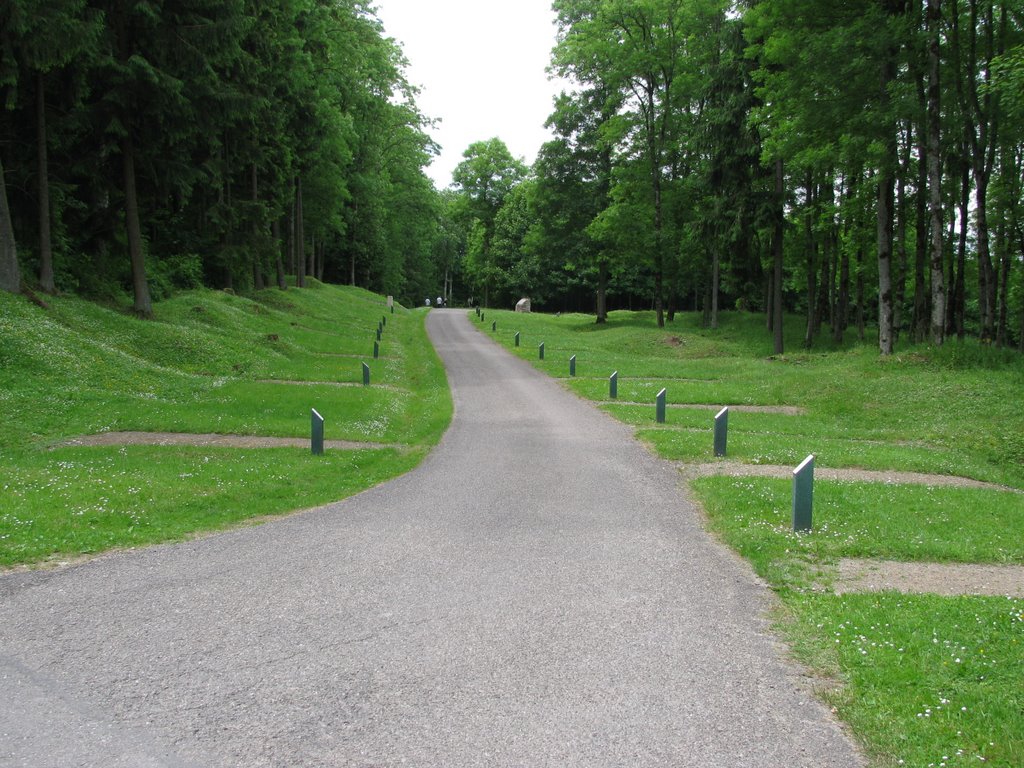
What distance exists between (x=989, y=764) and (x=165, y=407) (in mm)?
15170

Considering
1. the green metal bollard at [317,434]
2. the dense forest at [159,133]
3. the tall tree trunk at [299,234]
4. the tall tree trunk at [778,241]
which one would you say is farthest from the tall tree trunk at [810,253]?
the tall tree trunk at [299,234]

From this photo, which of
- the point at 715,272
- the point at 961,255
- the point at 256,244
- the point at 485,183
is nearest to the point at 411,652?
the point at 961,255

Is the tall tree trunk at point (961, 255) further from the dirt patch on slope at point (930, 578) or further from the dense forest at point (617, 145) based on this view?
the dirt patch on slope at point (930, 578)

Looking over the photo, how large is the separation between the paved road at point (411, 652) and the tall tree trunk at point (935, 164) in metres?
15.7

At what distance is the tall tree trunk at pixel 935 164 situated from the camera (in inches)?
787

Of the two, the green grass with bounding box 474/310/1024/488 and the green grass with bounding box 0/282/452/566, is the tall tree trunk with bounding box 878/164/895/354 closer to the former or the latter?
the green grass with bounding box 474/310/1024/488

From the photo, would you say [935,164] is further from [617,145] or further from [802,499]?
[617,145]

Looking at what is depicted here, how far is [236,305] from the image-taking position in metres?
30.5

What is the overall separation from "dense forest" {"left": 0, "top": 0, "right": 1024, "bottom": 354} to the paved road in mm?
15482

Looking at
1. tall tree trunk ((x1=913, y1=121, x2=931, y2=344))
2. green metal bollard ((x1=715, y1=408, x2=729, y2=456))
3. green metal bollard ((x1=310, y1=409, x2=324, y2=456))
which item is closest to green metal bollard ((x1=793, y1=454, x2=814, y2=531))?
green metal bollard ((x1=715, y1=408, x2=729, y2=456))

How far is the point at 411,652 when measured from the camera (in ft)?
16.6

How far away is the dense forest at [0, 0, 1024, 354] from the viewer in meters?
20.7

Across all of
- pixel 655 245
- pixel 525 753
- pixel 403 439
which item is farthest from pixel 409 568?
pixel 655 245

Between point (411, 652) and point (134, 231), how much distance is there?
2172 cm
